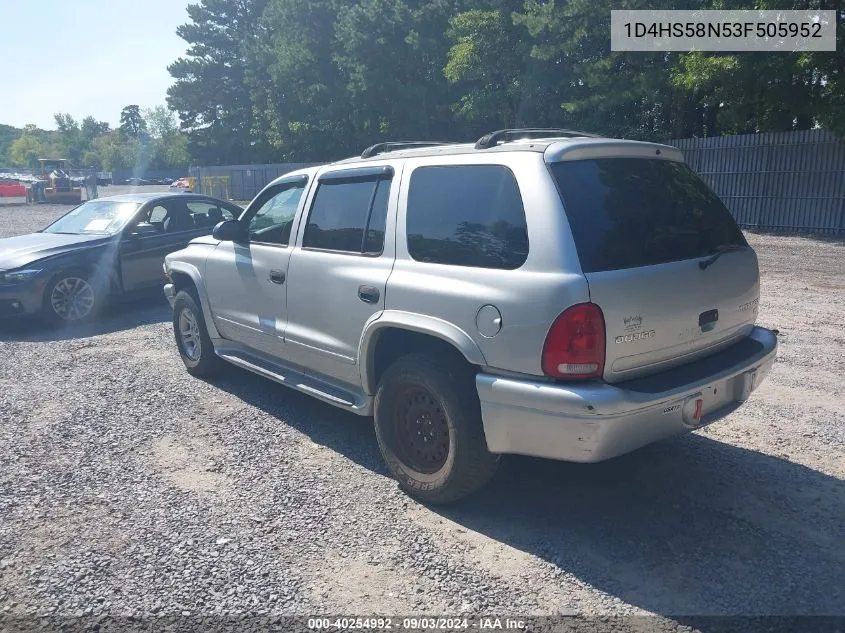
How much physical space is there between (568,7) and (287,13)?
2516 cm

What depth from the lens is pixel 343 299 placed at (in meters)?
4.27

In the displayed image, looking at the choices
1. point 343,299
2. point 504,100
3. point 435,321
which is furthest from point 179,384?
point 504,100

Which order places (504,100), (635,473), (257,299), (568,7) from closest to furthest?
(635,473)
(257,299)
(568,7)
(504,100)

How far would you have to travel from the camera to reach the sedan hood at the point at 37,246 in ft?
27.0

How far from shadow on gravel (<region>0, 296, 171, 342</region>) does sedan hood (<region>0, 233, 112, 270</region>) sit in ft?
2.80

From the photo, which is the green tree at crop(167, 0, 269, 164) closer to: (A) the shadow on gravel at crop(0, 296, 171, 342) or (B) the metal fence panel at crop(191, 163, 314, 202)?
(B) the metal fence panel at crop(191, 163, 314, 202)

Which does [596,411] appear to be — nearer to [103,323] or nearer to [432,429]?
[432,429]

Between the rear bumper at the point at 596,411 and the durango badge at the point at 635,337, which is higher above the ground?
the durango badge at the point at 635,337

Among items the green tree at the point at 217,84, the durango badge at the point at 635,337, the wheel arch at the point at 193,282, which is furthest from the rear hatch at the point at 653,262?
the green tree at the point at 217,84

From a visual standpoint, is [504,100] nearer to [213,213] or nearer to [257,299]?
[213,213]

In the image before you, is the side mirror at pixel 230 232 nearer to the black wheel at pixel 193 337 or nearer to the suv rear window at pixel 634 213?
the black wheel at pixel 193 337

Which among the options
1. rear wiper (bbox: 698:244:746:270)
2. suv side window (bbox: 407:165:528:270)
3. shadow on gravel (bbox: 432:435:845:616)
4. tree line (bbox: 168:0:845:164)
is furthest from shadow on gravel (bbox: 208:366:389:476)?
tree line (bbox: 168:0:845:164)

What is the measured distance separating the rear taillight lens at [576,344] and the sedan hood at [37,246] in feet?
24.2

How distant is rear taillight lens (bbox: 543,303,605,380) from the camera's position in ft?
10.2
